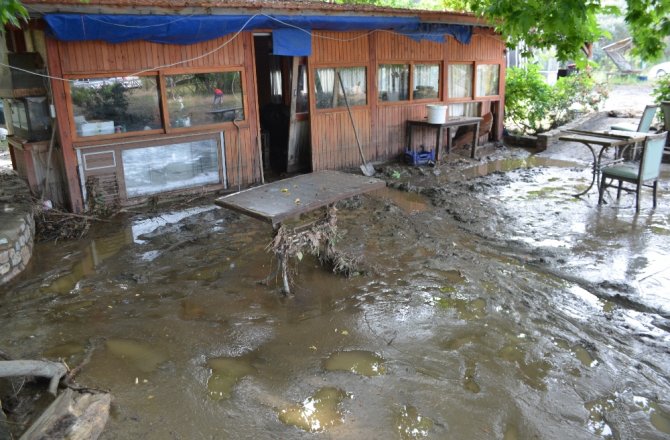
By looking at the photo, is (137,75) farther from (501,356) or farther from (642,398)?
(642,398)

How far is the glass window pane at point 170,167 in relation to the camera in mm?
7953

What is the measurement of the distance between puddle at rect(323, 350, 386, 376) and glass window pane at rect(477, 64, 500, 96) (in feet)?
32.4

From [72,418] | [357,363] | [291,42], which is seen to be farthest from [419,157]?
[72,418]

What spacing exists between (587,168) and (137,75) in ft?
28.9

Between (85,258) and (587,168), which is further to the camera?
(587,168)

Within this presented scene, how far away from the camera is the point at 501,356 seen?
4207 millimetres

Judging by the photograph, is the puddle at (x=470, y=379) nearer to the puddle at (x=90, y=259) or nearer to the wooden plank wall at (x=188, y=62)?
the puddle at (x=90, y=259)

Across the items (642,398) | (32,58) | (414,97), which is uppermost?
(32,58)

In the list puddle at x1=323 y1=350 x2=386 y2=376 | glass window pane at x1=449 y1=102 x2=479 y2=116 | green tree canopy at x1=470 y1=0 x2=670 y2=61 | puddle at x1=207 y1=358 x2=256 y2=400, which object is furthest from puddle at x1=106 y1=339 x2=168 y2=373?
glass window pane at x1=449 y1=102 x2=479 y2=116

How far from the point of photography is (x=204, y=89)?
8.37 m

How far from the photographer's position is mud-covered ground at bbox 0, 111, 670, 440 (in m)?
3.54

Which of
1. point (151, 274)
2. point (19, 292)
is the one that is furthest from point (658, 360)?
point (19, 292)

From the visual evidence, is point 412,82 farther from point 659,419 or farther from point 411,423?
point 411,423

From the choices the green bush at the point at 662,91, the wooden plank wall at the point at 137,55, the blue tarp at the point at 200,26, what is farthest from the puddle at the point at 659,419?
the green bush at the point at 662,91
